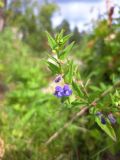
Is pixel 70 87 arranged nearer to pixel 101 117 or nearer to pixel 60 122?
pixel 101 117

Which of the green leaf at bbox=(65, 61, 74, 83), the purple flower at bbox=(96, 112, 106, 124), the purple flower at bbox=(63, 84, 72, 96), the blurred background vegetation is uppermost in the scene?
the green leaf at bbox=(65, 61, 74, 83)

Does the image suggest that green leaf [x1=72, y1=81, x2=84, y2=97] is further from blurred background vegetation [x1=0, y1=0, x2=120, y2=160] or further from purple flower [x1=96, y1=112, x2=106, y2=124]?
blurred background vegetation [x1=0, y1=0, x2=120, y2=160]

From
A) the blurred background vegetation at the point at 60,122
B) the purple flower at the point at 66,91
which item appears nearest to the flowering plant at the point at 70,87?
the purple flower at the point at 66,91

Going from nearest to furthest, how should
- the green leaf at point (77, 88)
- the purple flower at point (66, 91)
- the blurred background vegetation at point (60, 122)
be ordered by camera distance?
1. the purple flower at point (66, 91)
2. the green leaf at point (77, 88)
3. the blurred background vegetation at point (60, 122)

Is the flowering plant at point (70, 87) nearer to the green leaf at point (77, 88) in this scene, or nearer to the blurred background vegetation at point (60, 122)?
the green leaf at point (77, 88)

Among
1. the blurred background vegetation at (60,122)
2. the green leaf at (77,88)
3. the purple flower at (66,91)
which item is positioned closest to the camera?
the purple flower at (66,91)

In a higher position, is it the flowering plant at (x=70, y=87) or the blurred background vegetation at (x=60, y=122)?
the flowering plant at (x=70, y=87)

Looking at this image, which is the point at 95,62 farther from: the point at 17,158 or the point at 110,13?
the point at 17,158

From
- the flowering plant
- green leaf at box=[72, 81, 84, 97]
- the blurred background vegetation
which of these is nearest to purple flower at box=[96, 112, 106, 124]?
the flowering plant

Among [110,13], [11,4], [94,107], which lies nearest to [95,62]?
[110,13]

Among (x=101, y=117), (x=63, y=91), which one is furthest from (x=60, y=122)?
(x=63, y=91)

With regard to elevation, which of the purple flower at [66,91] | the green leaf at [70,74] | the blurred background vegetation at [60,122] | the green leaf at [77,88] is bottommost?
the blurred background vegetation at [60,122]
